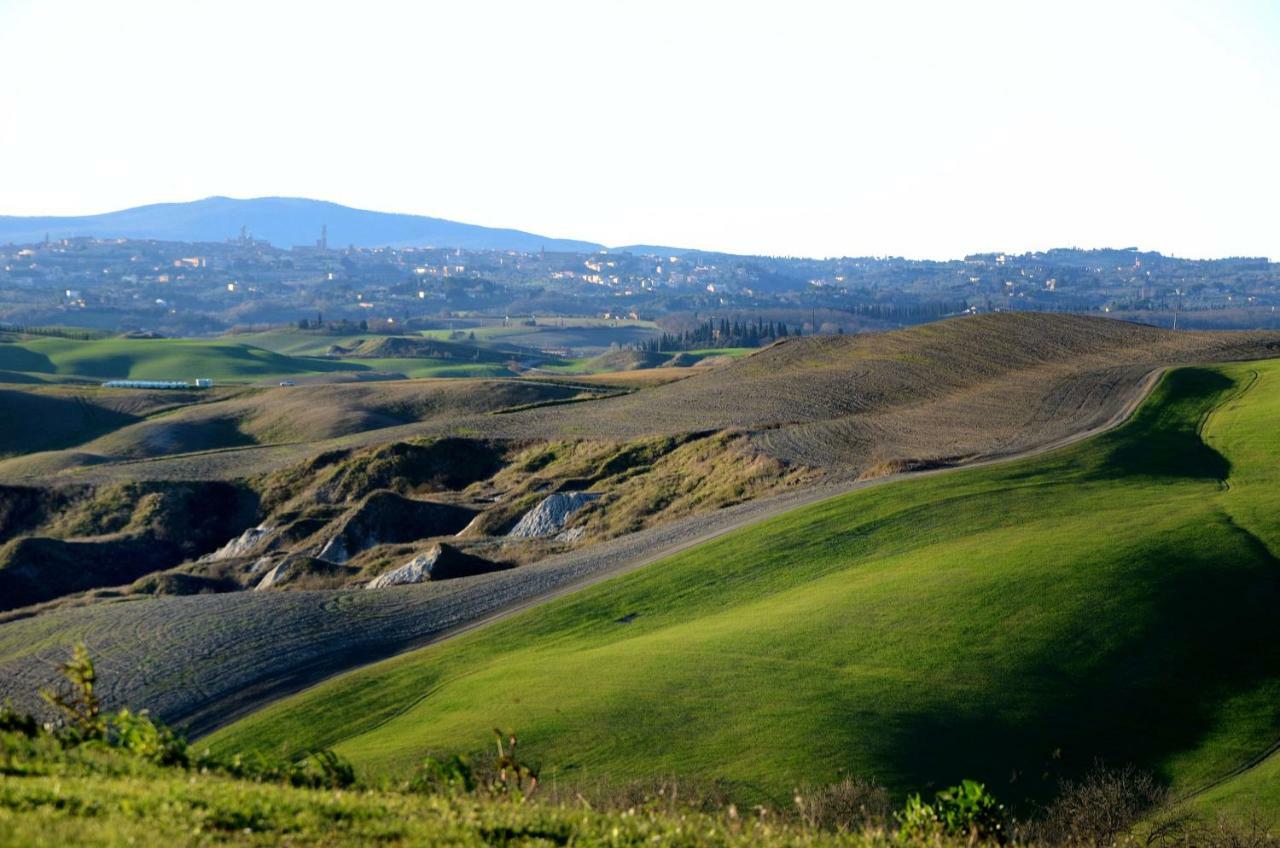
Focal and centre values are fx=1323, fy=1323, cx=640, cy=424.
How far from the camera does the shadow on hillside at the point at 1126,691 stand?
29.5 metres

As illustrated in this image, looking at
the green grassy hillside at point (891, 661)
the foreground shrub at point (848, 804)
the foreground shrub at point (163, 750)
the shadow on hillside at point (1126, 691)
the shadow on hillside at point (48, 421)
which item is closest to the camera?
the foreground shrub at point (163, 750)

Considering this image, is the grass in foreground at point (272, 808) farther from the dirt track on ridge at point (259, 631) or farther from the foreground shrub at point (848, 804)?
the dirt track on ridge at point (259, 631)

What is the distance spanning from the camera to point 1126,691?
112 ft

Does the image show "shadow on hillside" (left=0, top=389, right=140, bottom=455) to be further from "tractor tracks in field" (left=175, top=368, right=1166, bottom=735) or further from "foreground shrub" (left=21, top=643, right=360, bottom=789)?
"foreground shrub" (left=21, top=643, right=360, bottom=789)

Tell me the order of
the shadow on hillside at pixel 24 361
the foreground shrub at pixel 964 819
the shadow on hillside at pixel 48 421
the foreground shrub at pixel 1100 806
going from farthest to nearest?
the shadow on hillside at pixel 24 361, the shadow on hillside at pixel 48 421, the foreground shrub at pixel 1100 806, the foreground shrub at pixel 964 819

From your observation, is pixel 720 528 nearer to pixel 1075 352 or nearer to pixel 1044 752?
pixel 1044 752

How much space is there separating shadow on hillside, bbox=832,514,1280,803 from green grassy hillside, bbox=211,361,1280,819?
0.08 metres

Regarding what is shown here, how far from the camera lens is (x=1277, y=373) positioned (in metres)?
84.6

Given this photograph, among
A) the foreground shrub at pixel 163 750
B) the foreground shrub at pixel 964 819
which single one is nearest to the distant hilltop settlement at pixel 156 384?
the foreground shrub at pixel 163 750

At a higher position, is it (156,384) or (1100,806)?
(1100,806)

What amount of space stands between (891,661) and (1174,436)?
133 feet

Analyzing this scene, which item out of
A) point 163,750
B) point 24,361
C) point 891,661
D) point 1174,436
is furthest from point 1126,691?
point 24,361

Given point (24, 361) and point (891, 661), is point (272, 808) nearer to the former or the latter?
point (891, 661)

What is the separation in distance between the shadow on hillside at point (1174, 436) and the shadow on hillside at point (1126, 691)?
56.8 ft
